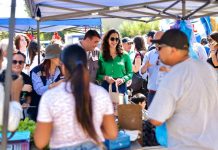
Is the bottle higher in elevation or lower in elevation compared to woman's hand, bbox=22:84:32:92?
lower

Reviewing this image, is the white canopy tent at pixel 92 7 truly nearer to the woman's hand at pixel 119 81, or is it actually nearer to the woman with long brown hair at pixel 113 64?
the woman with long brown hair at pixel 113 64

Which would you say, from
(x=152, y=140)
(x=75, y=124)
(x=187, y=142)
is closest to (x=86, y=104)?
(x=75, y=124)

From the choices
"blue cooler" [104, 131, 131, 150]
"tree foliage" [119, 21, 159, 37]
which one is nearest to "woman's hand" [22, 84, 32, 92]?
"blue cooler" [104, 131, 131, 150]

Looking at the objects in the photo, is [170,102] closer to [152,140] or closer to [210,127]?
[210,127]

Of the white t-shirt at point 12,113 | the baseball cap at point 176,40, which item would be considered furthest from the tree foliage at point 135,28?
the white t-shirt at point 12,113

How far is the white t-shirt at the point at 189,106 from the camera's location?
7.44 feet

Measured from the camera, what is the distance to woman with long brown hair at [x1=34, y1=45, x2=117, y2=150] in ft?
6.40

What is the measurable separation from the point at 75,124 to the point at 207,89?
3.04 ft

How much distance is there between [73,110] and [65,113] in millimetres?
46

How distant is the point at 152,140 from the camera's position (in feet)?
12.4

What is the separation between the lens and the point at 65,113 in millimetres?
1965

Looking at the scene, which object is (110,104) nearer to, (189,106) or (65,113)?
(65,113)

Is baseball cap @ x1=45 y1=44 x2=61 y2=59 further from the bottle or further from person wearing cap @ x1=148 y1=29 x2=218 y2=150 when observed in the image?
person wearing cap @ x1=148 y1=29 x2=218 y2=150

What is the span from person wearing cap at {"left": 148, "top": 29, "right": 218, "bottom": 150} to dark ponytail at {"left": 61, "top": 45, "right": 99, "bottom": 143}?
0.50 meters
